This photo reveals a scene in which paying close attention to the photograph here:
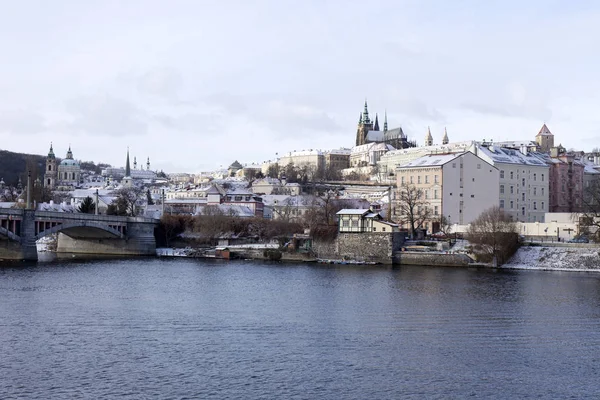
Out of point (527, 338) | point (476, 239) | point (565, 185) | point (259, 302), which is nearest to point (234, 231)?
point (476, 239)

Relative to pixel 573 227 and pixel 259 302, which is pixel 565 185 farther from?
pixel 259 302

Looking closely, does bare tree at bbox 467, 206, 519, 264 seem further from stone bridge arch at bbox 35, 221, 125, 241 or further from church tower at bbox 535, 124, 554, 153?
church tower at bbox 535, 124, 554, 153

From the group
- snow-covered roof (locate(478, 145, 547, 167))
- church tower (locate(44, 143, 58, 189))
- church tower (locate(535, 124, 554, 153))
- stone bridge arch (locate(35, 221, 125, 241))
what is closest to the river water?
stone bridge arch (locate(35, 221, 125, 241))

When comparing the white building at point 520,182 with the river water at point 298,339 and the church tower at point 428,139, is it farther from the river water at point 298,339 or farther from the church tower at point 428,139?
the church tower at point 428,139

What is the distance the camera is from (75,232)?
74312 millimetres

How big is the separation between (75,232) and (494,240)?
1511 inches

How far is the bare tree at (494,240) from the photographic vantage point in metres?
57.7

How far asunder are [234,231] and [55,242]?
17.5m

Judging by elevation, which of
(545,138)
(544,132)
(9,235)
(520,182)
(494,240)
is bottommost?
(9,235)

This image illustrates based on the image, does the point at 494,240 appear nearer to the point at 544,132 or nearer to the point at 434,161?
the point at 434,161

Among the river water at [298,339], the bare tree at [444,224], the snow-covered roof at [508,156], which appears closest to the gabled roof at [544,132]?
the snow-covered roof at [508,156]

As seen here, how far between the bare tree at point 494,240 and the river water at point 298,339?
1206cm

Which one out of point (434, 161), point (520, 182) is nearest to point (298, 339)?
point (434, 161)

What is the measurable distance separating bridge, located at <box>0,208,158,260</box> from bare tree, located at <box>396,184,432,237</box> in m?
23.8
